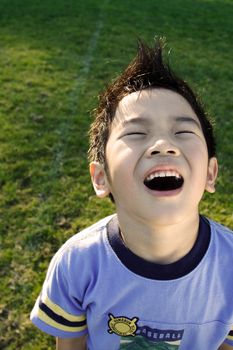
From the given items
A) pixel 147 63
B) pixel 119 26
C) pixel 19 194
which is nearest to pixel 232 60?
pixel 119 26

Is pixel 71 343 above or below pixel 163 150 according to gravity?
below

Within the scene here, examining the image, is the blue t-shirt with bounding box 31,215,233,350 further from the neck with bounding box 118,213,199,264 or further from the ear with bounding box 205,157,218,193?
the ear with bounding box 205,157,218,193

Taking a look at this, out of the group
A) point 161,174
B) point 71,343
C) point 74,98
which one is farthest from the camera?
point 74,98

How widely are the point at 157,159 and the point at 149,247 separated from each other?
1.25 feet

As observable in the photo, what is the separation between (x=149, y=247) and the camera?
1.86 meters

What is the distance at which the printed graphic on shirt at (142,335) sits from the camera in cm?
193

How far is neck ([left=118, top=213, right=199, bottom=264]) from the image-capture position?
71.2 inches

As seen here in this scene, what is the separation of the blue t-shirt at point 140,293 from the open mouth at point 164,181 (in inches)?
12.9

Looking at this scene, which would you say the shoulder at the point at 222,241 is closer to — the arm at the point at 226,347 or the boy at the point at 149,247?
the boy at the point at 149,247

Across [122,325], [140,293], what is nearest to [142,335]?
[122,325]

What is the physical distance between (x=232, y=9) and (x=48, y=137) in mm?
7785

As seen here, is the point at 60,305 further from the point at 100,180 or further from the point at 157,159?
the point at 157,159

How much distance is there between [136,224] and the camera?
72.0 inches

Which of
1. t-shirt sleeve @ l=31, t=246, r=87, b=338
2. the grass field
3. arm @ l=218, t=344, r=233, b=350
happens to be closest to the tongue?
t-shirt sleeve @ l=31, t=246, r=87, b=338
